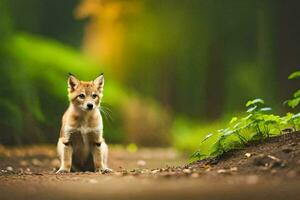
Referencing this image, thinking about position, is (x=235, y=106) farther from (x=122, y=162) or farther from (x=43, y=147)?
(x=122, y=162)

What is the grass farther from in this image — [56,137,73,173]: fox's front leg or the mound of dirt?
[56,137,73,173]: fox's front leg

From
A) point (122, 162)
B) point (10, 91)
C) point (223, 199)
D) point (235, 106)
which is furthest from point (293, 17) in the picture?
point (235, 106)

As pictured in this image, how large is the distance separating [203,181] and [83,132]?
2551 millimetres

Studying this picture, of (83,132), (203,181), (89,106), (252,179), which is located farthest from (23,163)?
(252,179)

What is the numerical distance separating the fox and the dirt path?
752 mm

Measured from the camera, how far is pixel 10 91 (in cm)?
1683

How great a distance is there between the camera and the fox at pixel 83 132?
29.0ft

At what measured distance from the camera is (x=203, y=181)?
6.73 meters

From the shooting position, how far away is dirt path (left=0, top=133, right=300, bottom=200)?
19.5 feet

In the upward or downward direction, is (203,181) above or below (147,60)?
below

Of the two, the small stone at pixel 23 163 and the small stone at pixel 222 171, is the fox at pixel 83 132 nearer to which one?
the small stone at pixel 222 171

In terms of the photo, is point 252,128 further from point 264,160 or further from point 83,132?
point 83,132

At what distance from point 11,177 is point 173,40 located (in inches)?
719

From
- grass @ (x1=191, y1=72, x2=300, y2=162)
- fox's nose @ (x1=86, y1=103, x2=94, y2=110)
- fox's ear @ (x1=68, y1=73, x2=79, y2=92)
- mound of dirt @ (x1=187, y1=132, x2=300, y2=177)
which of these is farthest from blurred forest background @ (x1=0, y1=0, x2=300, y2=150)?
fox's nose @ (x1=86, y1=103, x2=94, y2=110)
